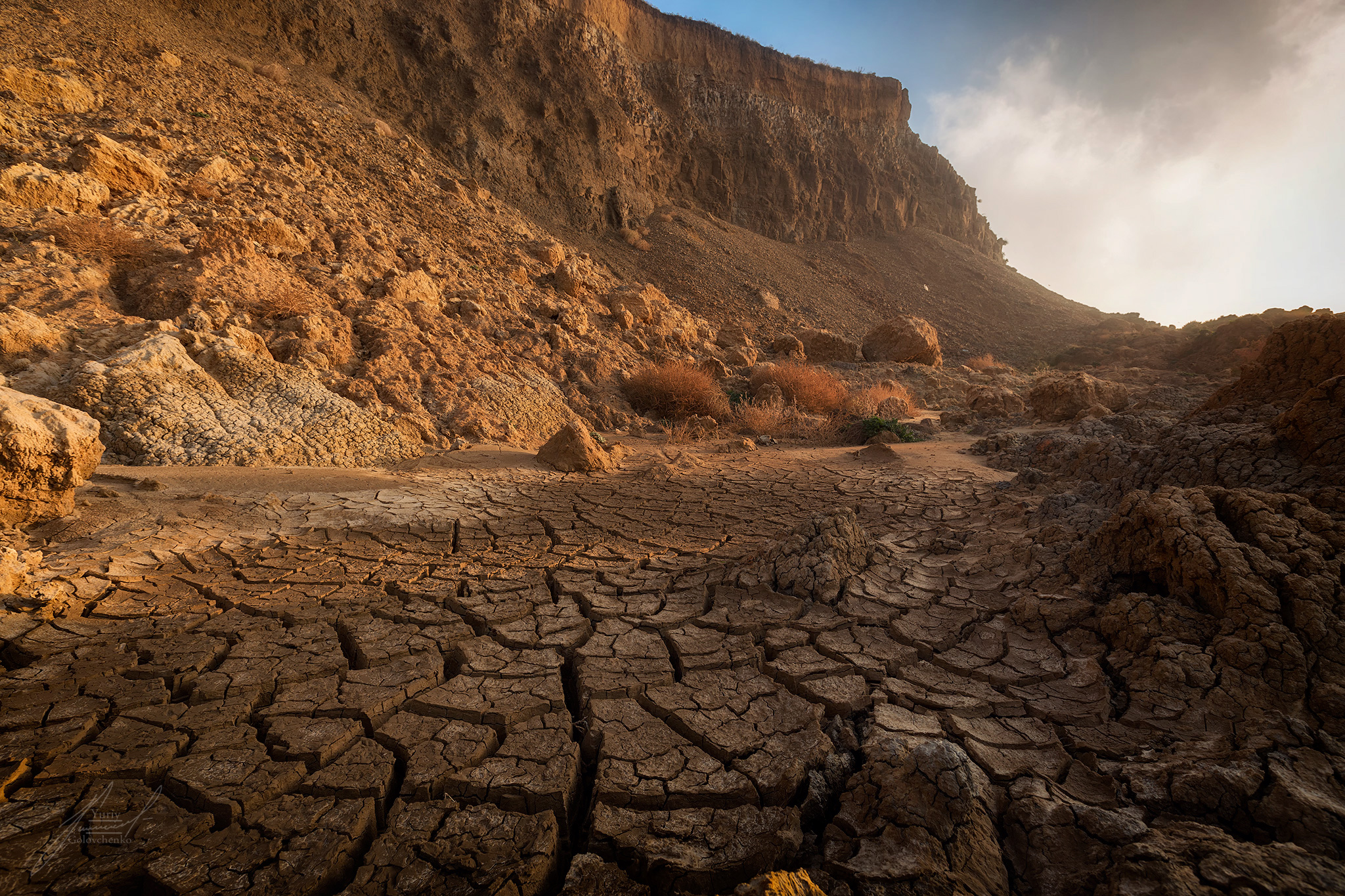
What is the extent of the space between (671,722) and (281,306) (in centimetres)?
615

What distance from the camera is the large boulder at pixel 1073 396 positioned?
8.72 metres

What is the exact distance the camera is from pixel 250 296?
5.77 m

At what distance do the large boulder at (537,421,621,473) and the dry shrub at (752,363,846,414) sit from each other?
4396 millimetres

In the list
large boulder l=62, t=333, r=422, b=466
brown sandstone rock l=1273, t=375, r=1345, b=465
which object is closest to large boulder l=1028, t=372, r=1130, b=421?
brown sandstone rock l=1273, t=375, r=1345, b=465

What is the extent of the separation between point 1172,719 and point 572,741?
1.87 metres

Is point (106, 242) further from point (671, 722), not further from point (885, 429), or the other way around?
point (885, 429)

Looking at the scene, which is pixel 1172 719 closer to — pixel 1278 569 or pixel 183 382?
pixel 1278 569

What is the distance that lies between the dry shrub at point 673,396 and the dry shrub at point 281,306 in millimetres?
4158

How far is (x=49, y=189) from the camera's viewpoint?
18.3ft

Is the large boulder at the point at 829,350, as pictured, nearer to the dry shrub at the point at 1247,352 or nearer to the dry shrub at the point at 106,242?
the dry shrub at the point at 1247,352

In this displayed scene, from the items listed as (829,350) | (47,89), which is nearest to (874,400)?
(829,350)

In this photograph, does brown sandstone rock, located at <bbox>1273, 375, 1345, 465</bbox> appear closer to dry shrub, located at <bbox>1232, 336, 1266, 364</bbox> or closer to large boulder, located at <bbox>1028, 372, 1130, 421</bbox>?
large boulder, located at <bbox>1028, 372, 1130, 421</bbox>

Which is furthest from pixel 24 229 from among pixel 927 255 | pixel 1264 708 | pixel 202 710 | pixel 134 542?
pixel 927 255

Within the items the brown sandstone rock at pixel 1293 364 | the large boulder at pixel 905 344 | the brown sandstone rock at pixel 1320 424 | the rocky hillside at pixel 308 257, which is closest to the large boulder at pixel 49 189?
the rocky hillside at pixel 308 257
